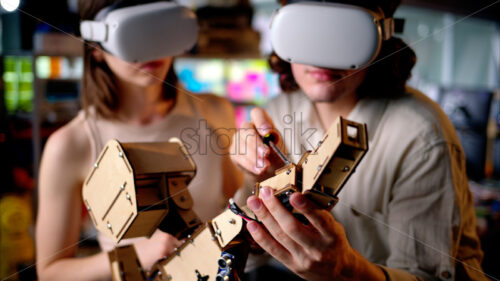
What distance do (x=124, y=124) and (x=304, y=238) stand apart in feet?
1.84

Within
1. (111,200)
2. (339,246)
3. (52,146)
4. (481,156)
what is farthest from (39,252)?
(481,156)

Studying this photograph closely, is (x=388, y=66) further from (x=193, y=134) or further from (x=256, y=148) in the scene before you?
(x=193, y=134)

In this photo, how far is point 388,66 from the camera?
0.65m

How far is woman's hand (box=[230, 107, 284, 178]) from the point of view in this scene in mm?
581

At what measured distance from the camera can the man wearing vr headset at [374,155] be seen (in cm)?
53

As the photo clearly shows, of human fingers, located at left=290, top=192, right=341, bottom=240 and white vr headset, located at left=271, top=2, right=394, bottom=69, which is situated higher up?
white vr headset, located at left=271, top=2, right=394, bottom=69

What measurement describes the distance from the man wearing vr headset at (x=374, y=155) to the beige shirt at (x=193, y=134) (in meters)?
0.20

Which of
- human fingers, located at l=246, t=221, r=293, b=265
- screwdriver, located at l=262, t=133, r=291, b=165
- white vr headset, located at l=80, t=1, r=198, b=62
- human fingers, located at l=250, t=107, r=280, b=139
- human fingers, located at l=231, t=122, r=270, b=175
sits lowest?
human fingers, located at l=246, t=221, r=293, b=265

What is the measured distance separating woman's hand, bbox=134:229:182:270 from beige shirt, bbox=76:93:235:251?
148 mm

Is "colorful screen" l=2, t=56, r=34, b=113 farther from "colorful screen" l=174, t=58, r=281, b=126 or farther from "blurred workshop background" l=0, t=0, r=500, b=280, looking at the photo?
"colorful screen" l=174, t=58, r=281, b=126

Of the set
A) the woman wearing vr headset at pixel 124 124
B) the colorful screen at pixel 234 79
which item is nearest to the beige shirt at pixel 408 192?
the woman wearing vr headset at pixel 124 124

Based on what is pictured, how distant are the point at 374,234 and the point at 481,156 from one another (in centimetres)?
62

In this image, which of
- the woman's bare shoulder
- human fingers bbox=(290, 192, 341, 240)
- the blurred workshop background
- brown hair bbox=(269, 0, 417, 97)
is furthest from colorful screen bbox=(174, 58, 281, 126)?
human fingers bbox=(290, 192, 341, 240)

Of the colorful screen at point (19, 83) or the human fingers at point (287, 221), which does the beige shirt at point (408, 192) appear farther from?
the colorful screen at point (19, 83)
